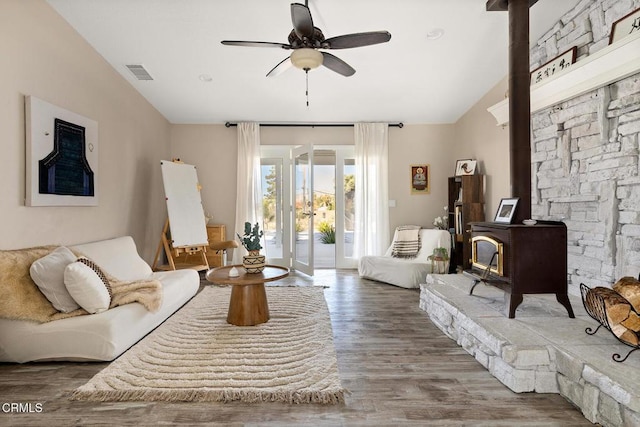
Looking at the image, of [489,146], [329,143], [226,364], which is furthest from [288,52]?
[226,364]

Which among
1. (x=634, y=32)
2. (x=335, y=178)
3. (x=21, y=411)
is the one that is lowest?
(x=21, y=411)

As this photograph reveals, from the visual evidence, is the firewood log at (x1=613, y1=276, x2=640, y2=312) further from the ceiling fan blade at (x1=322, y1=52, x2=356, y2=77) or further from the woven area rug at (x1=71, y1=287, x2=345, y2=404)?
the ceiling fan blade at (x1=322, y1=52, x2=356, y2=77)

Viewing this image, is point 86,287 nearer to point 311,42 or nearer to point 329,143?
point 311,42

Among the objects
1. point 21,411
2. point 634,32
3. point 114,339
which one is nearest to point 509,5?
point 634,32

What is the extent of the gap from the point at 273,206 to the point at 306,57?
3.57 m

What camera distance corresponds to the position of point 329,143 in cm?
605

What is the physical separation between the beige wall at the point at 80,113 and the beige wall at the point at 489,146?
16.1 feet

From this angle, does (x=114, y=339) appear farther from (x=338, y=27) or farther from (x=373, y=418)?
(x=338, y=27)

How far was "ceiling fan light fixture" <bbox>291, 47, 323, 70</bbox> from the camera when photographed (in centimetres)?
278

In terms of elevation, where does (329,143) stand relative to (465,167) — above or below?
above

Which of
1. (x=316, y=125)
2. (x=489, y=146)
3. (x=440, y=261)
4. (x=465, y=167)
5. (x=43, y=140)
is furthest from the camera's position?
(x=316, y=125)

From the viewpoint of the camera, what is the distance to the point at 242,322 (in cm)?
316

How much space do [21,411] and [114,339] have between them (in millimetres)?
630

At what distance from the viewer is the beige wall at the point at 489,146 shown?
179 inches
